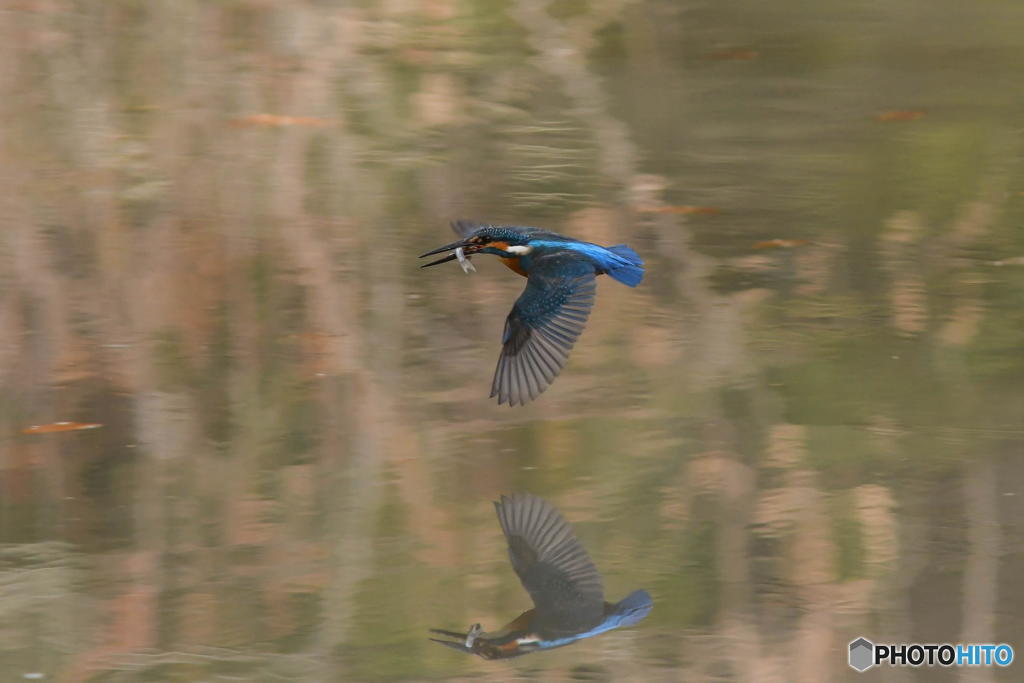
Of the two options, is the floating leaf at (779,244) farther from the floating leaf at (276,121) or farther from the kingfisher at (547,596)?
the floating leaf at (276,121)

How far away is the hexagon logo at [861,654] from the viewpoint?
3.84m

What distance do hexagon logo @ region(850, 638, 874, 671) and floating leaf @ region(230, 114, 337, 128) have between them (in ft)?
17.3

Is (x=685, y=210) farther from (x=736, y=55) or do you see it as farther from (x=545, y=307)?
(x=736, y=55)

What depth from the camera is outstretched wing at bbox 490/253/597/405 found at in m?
4.88

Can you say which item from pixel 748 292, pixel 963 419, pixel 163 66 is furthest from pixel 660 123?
pixel 963 419

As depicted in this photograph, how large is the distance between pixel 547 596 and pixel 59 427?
185cm

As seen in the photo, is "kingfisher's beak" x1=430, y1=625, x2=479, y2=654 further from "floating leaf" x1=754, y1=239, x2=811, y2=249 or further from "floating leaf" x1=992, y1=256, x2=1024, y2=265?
"floating leaf" x1=992, y1=256, x2=1024, y2=265

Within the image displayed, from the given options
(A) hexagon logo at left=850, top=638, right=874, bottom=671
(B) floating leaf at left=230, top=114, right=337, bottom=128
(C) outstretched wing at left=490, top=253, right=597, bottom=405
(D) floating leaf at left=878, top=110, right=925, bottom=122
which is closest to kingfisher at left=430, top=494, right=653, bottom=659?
(C) outstretched wing at left=490, top=253, right=597, bottom=405

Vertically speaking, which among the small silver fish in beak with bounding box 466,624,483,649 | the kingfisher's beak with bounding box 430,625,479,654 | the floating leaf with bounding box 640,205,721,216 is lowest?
the small silver fish in beak with bounding box 466,624,483,649

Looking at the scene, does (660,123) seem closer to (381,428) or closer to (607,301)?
(607,301)

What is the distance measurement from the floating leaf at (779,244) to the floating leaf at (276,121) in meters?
2.76

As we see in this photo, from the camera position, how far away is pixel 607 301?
625 centimetres

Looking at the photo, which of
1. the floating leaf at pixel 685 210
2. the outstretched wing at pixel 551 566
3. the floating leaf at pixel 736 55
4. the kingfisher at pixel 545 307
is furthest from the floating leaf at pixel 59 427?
the floating leaf at pixel 736 55

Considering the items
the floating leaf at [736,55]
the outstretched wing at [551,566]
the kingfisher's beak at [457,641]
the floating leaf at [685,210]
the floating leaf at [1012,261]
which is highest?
the floating leaf at [736,55]
